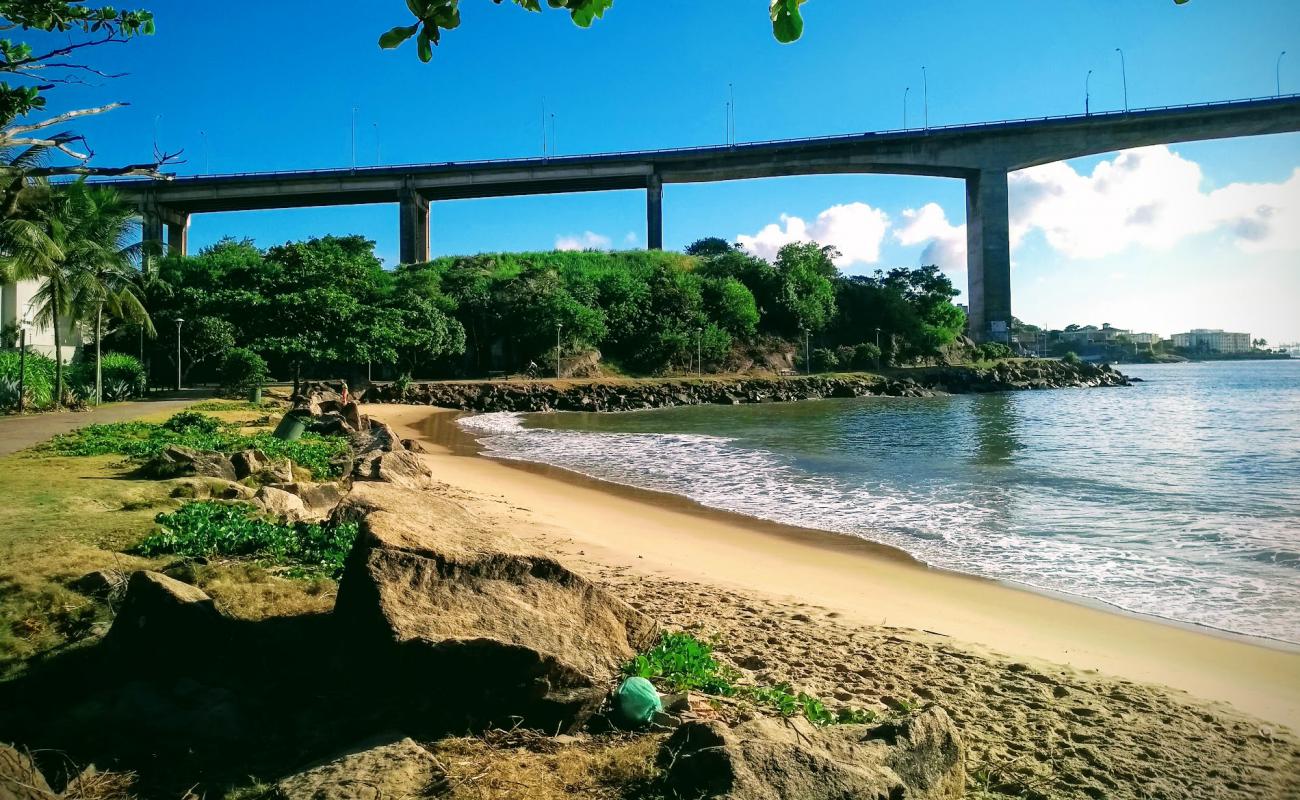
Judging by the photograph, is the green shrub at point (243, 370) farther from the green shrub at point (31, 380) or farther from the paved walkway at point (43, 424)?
the paved walkway at point (43, 424)

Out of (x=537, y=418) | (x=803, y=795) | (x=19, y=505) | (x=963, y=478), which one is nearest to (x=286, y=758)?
(x=803, y=795)

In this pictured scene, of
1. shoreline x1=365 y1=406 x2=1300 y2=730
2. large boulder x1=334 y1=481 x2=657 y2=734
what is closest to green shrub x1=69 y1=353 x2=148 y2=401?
shoreline x1=365 y1=406 x2=1300 y2=730

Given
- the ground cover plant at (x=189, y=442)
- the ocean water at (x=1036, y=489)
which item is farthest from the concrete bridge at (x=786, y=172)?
the ground cover plant at (x=189, y=442)

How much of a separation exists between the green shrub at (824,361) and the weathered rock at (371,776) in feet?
235

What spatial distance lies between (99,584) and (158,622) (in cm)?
151

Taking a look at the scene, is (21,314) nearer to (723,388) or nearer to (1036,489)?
(1036,489)

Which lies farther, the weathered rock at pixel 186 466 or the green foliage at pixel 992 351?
the green foliage at pixel 992 351

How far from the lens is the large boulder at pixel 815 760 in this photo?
298 centimetres

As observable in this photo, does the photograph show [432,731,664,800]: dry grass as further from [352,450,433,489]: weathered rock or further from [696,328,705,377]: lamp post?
[696,328,705,377]: lamp post

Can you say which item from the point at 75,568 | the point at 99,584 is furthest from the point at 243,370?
the point at 99,584

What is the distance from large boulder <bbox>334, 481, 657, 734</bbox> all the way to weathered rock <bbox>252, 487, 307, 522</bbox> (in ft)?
13.7

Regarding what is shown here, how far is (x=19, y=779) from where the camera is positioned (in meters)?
2.78

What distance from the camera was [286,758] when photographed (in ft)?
11.2

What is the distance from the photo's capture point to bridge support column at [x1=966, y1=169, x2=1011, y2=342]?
72562 mm
